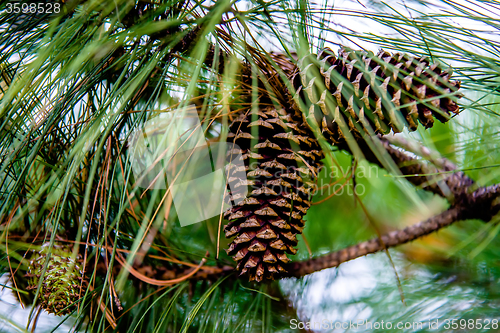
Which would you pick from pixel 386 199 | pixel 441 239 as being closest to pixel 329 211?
pixel 386 199

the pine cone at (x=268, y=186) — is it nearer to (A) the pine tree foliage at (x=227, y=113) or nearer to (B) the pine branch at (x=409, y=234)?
(A) the pine tree foliage at (x=227, y=113)

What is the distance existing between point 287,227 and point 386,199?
1.60 ft

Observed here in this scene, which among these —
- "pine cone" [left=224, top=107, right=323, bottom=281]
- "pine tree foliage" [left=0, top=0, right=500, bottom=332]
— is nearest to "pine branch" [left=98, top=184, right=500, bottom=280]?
"pine tree foliage" [left=0, top=0, right=500, bottom=332]

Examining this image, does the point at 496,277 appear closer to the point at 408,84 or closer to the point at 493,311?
the point at 493,311

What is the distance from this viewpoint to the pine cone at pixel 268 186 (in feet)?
1.09

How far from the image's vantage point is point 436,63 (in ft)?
1.01

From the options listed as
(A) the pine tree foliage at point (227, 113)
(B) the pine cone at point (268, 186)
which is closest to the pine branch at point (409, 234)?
(A) the pine tree foliage at point (227, 113)

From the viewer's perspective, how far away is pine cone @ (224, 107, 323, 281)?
1.09 ft

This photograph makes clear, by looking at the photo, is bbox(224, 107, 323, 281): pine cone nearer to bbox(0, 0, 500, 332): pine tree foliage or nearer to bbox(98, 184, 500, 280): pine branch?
bbox(0, 0, 500, 332): pine tree foliage

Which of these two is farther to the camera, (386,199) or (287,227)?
(386,199)

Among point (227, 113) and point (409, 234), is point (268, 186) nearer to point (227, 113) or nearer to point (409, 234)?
point (227, 113)

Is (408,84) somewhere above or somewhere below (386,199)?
above

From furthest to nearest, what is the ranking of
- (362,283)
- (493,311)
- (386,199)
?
1. (386,199)
2. (362,283)
3. (493,311)

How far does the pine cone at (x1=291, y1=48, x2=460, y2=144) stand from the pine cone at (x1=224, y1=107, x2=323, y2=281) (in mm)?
35
